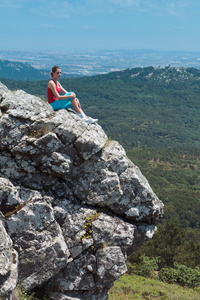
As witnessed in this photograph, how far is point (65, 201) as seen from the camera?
9.82 m

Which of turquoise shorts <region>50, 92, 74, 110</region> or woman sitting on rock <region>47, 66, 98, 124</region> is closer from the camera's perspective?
woman sitting on rock <region>47, 66, 98, 124</region>

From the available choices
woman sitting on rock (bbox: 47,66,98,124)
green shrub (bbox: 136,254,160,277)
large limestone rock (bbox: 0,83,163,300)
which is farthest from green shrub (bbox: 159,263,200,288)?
woman sitting on rock (bbox: 47,66,98,124)

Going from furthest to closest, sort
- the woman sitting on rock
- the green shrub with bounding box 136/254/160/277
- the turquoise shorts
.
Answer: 1. the green shrub with bounding box 136/254/160/277
2. the turquoise shorts
3. the woman sitting on rock

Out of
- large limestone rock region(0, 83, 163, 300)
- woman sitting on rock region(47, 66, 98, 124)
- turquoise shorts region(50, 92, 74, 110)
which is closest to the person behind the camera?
large limestone rock region(0, 83, 163, 300)

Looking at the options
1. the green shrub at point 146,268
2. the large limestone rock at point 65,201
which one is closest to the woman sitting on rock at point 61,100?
the large limestone rock at point 65,201

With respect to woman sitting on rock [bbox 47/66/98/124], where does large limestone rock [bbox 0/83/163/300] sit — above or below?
below

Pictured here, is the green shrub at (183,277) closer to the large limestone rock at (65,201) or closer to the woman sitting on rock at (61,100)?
the large limestone rock at (65,201)

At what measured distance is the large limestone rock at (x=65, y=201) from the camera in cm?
902

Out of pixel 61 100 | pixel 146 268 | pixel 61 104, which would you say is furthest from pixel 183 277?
pixel 61 100

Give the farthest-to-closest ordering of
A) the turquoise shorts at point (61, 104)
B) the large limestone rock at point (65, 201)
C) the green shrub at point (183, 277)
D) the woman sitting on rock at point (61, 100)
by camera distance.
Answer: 1. the green shrub at point (183, 277)
2. the turquoise shorts at point (61, 104)
3. the woman sitting on rock at point (61, 100)
4. the large limestone rock at point (65, 201)

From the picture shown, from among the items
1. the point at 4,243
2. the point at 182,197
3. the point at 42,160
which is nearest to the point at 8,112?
the point at 42,160

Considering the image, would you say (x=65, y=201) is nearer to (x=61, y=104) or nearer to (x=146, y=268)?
(x=61, y=104)

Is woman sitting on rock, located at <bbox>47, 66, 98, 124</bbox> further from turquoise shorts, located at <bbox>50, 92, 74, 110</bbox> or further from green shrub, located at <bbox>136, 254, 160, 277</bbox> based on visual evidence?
green shrub, located at <bbox>136, 254, 160, 277</bbox>

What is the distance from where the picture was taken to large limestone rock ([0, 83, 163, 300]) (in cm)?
902
